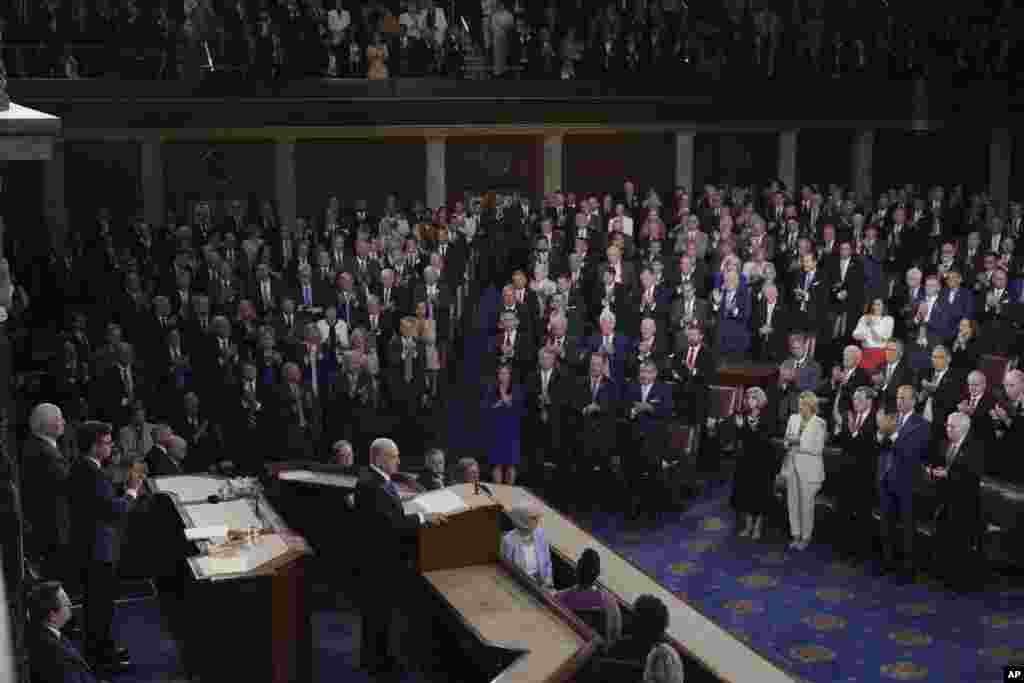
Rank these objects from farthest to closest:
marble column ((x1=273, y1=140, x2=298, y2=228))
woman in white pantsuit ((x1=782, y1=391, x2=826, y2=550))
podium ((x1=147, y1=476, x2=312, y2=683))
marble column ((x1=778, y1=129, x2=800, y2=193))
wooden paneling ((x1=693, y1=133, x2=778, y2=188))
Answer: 1. wooden paneling ((x1=693, y1=133, x2=778, y2=188))
2. marble column ((x1=778, y1=129, x2=800, y2=193))
3. marble column ((x1=273, y1=140, x2=298, y2=228))
4. woman in white pantsuit ((x1=782, y1=391, x2=826, y2=550))
5. podium ((x1=147, y1=476, x2=312, y2=683))

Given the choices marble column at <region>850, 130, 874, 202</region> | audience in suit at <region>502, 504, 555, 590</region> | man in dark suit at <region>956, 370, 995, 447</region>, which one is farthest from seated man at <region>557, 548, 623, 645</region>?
marble column at <region>850, 130, 874, 202</region>

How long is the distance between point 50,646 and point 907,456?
21.6 feet

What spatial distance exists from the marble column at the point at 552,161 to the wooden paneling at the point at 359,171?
207 centimetres

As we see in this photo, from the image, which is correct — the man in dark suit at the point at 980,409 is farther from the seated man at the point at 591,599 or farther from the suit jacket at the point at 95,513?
the suit jacket at the point at 95,513

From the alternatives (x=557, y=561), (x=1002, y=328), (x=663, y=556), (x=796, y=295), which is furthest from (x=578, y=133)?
(x=557, y=561)

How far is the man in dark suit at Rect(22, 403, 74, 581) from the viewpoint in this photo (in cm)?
742

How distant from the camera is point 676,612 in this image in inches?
282

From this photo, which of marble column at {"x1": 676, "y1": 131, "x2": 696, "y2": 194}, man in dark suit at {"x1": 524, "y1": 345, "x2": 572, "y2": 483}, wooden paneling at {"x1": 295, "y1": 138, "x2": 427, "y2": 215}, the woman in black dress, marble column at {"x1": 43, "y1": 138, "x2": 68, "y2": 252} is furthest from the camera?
marble column at {"x1": 676, "y1": 131, "x2": 696, "y2": 194}

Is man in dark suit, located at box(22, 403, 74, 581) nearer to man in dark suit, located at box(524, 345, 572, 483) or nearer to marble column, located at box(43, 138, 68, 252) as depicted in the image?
man in dark suit, located at box(524, 345, 572, 483)

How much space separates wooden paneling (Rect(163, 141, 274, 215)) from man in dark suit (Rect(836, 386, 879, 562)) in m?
12.7

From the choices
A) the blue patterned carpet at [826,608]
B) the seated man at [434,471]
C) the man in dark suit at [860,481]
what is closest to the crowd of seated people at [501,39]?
the blue patterned carpet at [826,608]

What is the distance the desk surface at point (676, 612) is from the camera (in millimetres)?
6316

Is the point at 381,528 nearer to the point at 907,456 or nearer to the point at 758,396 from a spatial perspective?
the point at 758,396

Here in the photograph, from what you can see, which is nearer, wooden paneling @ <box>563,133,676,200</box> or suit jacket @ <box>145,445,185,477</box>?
suit jacket @ <box>145,445,185,477</box>
